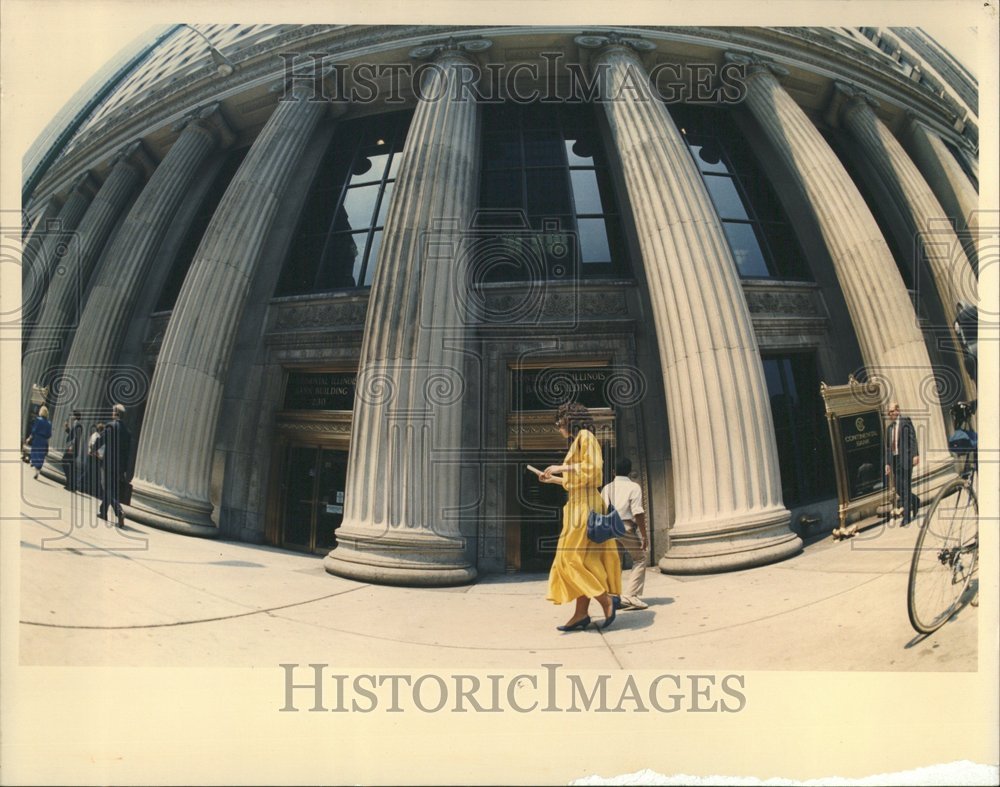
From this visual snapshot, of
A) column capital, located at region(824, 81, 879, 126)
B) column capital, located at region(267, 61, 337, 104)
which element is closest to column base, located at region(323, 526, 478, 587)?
column capital, located at region(267, 61, 337, 104)

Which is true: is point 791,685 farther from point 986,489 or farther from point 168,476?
point 168,476

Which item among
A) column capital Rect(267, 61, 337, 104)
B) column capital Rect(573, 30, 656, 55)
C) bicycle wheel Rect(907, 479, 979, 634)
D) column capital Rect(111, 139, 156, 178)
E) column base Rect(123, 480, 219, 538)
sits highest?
column capital Rect(573, 30, 656, 55)

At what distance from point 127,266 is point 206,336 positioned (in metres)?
1.13

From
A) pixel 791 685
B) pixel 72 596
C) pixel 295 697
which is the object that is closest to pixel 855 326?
pixel 791 685

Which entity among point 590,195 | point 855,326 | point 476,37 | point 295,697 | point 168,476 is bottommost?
point 295,697

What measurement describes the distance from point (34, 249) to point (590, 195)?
4983 millimetres

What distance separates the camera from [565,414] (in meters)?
3.41

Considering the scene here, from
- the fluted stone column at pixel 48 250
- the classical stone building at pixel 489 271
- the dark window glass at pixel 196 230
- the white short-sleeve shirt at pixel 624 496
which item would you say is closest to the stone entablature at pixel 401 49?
the classical stone building at pixel 489 271

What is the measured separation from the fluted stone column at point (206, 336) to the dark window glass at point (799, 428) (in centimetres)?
468

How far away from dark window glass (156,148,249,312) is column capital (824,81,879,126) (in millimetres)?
5903

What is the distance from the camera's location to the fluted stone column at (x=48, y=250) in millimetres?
3508

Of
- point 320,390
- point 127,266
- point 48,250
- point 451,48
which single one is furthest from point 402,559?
point 451,48

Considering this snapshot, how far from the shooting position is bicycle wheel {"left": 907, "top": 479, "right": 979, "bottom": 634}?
123 inches

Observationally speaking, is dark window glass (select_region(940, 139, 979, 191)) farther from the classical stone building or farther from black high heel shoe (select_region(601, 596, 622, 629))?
black high heel shoe (select_region(601, 596, 622, 629))
